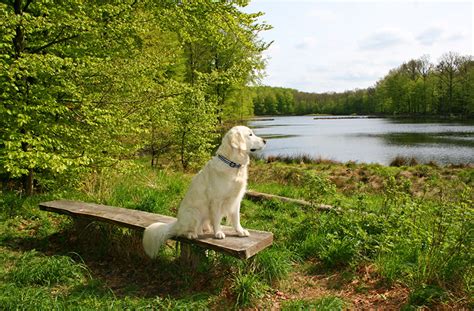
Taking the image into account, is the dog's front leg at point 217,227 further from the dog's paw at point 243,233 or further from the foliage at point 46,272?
the foliage at point 46,272

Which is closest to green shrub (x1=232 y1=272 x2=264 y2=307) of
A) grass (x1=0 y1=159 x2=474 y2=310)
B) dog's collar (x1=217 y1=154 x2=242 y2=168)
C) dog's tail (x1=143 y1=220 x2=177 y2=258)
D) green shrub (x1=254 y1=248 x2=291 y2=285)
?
grass (x1=0 y1=159 x2=474 y2=310)

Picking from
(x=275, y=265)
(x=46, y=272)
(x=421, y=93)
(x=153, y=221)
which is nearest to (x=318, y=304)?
(x=275, y=265)

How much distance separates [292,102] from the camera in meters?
120

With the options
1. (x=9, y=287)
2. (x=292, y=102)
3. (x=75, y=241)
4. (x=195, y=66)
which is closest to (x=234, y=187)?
(x=9, y=287)

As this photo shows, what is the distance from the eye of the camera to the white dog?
3.83m

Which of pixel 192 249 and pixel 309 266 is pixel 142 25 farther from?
pixel 309 266

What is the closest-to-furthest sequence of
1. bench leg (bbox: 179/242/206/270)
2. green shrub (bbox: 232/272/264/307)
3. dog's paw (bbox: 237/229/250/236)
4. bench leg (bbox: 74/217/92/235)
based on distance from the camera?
green shrub (bbox: 232/272/264/307) → dog's paw (bbox: 237/229/250/236) → bench leg (bbox: 179/242/206/270) → bench leg (bbox: 74/217/92/235)

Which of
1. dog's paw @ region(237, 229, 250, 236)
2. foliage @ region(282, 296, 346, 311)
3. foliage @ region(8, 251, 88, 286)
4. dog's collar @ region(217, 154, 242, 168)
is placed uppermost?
dog's collar @ region(217, 154, 242, 168)

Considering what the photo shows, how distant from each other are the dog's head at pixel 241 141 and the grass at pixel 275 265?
4.30ft

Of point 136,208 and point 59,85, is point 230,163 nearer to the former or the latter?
point 136,208

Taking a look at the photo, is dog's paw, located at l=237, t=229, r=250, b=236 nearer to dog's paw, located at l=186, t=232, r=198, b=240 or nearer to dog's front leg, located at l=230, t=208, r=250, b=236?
dog's front leg, located at l=230, t=208, r=250, b=236

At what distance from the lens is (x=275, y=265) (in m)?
4.05

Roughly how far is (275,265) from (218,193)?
1.12 metres

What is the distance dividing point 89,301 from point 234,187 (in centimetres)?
188
